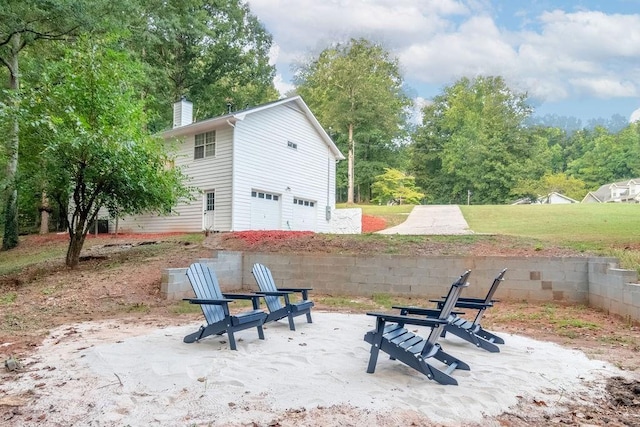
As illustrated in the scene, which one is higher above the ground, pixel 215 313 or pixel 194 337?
pixel 215 313

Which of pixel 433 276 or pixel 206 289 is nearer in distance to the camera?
pixel 206 289

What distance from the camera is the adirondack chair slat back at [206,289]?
4.59 meters

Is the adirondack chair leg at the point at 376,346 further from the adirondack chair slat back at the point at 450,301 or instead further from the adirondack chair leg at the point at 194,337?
the adirondack chair leg at the point at 194,337

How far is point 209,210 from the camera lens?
15766 mm

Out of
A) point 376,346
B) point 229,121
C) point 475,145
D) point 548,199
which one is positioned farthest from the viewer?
point 548,199

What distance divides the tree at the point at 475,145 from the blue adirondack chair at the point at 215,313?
109 feet

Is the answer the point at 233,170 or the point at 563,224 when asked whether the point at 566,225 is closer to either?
the point at 563,224

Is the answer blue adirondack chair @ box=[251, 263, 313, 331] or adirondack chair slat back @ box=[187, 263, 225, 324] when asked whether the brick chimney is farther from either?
adirondack chair slat back @ box=[187, 263, 225, 324]

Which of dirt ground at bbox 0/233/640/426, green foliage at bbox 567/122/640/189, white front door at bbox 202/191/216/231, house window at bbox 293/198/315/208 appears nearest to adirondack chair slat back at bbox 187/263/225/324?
dirt ground at bbox 0/233/640/426

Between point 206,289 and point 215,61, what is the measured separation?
82.1 ft

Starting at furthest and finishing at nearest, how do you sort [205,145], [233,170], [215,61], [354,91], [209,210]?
1. [354,91]
2. [215,61]
3. [205,145]
4. [209,210]
5. [233,170]

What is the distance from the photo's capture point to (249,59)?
90.7ft

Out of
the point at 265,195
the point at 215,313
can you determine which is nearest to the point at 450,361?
the point at 215,313

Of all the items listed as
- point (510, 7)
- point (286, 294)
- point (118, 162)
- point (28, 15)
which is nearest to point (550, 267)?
point (286, 294)
